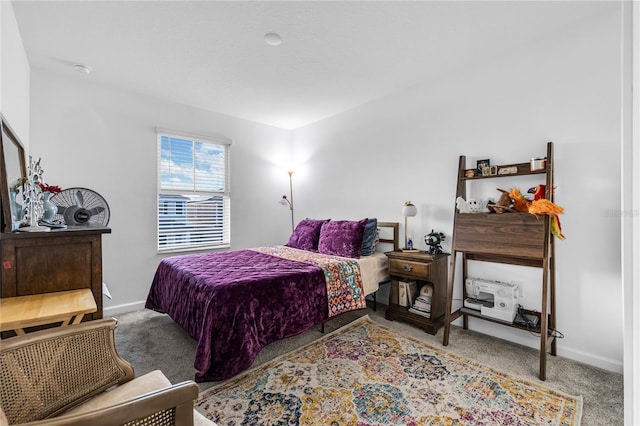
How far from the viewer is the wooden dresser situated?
1.46 meters

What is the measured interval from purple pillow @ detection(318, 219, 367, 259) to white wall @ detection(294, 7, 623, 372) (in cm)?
54

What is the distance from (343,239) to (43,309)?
8.19 feet

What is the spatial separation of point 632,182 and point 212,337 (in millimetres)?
2122

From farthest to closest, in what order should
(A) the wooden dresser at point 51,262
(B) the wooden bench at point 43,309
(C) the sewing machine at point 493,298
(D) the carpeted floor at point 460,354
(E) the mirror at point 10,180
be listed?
(C) the sewing machine at point 493,298, (D) the carpeted floor at point 460,354, (E) the mirror at point 10,180, (A) the wooden dresser at point 51,262, (B) the wooden bench at point 43,309

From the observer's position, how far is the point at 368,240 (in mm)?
3299

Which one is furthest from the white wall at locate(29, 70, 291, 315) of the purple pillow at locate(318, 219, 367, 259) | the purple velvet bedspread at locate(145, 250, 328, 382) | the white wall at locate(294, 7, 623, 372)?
the white wall at locate(294, 7, 623, 372)

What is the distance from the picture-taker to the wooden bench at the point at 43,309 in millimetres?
1219

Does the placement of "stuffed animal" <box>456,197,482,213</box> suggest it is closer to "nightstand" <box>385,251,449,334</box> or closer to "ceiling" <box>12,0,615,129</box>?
"nightstand" <box>385,251,449,334</box>

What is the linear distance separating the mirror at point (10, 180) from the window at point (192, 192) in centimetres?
164

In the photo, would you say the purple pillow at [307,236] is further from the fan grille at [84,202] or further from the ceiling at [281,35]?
the fan grille at [84,202]

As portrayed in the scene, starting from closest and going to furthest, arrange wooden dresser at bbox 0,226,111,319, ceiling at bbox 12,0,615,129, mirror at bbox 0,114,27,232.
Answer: wooden dresser at bbox 0,226,111,319 → mirror at bbox 0,114,27,232 → ceiling at bbox 12,0,615,129

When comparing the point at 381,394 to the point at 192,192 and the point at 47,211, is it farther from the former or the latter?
the point at 192,192

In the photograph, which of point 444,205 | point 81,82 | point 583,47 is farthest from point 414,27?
point 81,82

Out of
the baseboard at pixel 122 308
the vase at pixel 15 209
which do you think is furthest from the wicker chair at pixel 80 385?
the baseboard at pixel 122 308
